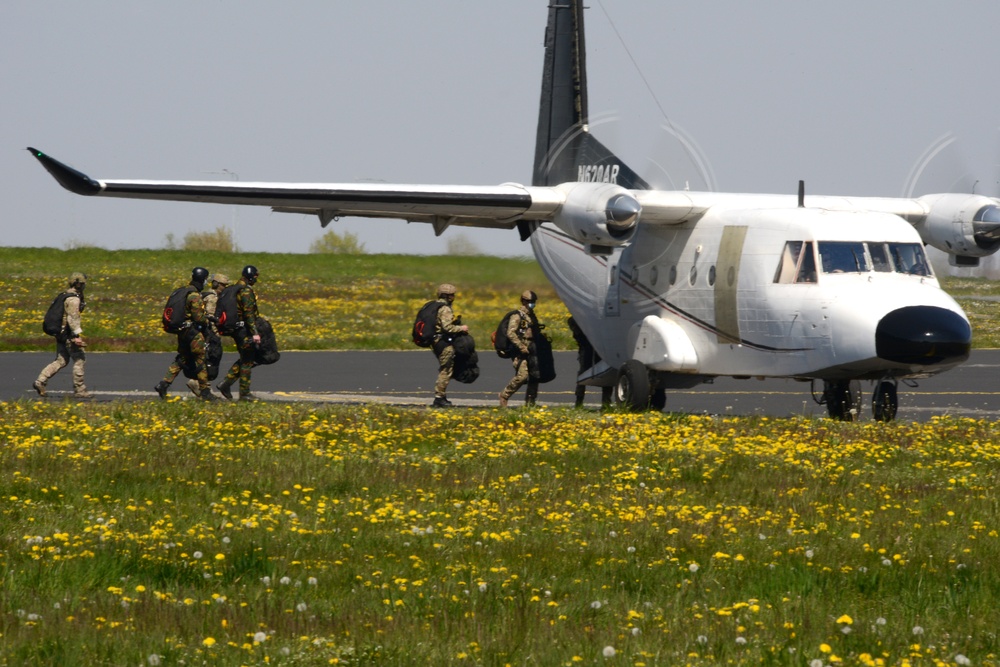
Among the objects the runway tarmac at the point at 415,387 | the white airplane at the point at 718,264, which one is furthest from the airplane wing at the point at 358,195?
the runway tarmac at the point at 415,387

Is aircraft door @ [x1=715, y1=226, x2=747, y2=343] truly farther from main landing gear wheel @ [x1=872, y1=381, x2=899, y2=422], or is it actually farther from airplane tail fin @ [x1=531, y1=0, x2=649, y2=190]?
airplane tail fin @ [x1=531, y1=0, x2=649, y2=190]

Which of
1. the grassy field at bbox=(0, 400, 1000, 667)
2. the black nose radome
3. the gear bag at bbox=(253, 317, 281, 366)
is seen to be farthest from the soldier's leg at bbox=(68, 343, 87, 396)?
the black nose radome

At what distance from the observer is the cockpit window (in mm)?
16719

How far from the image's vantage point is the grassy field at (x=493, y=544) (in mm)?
6398

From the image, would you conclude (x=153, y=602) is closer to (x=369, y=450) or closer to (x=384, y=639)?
(x=384, y=639)

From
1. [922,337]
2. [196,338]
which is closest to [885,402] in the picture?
[922,337]

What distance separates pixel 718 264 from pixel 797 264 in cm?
152

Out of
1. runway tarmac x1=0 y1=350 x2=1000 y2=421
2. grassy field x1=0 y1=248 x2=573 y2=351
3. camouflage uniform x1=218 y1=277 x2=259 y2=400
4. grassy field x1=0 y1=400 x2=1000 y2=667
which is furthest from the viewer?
grassy field x1=0 y1=248 x2=573 y2=351

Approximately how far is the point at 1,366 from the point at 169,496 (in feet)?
67.3

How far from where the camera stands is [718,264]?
59.6ft

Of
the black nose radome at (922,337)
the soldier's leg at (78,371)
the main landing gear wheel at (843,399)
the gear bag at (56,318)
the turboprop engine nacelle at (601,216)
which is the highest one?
the turboprop engine nacelle at (601,216)

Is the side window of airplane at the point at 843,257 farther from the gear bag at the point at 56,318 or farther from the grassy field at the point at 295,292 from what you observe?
the gear bag at the point at 56,318

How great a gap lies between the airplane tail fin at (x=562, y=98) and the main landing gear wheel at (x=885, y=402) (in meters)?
7.03

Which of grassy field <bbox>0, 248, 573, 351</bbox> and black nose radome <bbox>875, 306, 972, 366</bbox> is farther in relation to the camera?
Answer: grassy field <bbox>0, 248, 573, 351</bbox>
